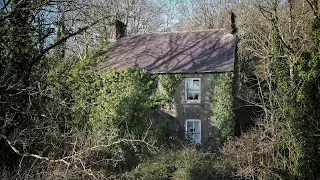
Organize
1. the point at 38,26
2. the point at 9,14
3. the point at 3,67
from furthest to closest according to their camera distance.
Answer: the point at 38,26, the point at 3,67, the point at 9,14

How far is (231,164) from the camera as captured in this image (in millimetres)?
12938

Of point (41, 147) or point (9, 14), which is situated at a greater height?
point (9, 14)

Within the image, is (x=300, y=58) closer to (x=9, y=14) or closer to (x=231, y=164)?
(x=231, y=164)

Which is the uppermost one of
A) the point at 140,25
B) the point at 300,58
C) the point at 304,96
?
the point at 140,25

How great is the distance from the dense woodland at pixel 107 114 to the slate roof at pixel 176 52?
1183mm

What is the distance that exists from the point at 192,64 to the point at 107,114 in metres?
6.45

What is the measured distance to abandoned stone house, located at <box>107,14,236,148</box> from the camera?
19359mm

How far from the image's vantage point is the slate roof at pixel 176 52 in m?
19.6

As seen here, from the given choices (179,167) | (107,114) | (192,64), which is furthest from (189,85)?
(179,167)

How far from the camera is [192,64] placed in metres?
19.9

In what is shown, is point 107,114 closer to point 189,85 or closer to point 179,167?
point 179,167

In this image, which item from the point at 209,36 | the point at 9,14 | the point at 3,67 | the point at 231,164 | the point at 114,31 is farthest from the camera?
the point at 114,31

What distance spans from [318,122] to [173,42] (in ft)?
35.9

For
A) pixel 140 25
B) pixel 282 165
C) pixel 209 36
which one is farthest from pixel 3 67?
pixel 140 25
